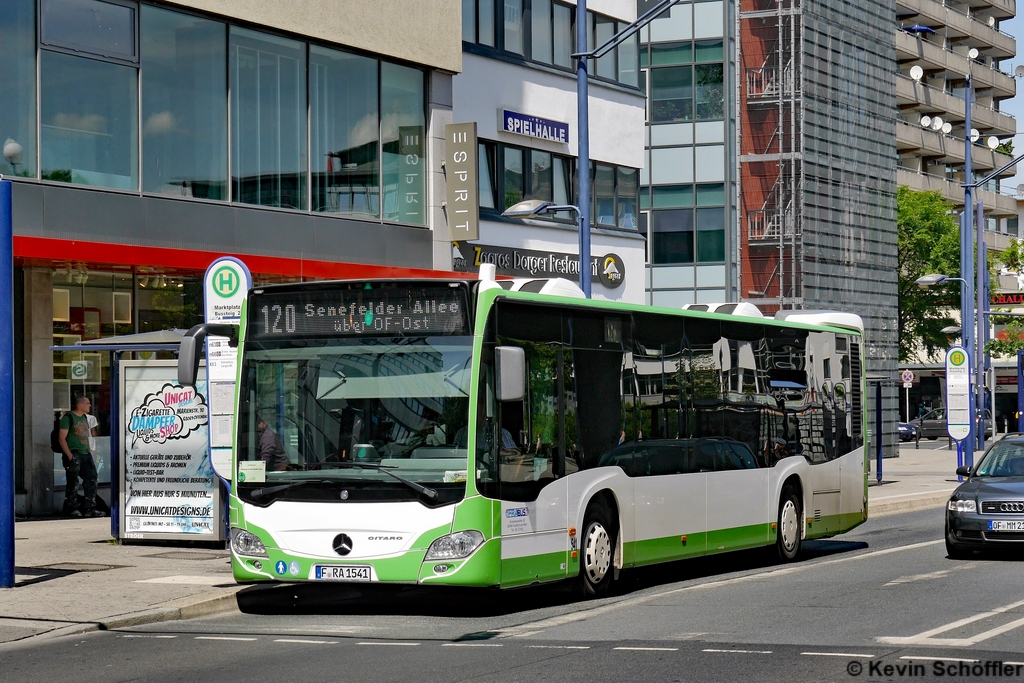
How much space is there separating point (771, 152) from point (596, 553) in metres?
36.3

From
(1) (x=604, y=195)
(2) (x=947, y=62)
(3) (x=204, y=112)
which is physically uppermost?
(2) (x=947, y=62)

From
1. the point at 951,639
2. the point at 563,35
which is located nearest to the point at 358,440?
the point at 951,639

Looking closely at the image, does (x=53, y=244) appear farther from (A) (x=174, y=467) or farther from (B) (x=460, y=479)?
(B) (x=460, y=479)

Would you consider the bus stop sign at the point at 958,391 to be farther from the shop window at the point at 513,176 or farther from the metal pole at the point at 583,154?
the metal pole at the point at 583,154

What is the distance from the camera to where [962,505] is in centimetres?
1634

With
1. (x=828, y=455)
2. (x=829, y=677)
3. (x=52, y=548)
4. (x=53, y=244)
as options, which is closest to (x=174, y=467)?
(x=52, y=548)

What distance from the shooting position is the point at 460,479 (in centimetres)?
1148

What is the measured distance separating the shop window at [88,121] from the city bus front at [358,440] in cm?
911

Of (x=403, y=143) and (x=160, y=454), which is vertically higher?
(x=403, y=143)

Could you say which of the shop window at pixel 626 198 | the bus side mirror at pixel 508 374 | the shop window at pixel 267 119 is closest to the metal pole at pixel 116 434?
the shop window at pixel 267 119

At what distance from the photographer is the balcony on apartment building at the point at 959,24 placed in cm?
7794

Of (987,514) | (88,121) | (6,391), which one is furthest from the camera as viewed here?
(88,121)

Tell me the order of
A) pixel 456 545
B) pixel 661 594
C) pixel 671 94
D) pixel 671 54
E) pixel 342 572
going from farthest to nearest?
pixel 671 54, pixel 671 94, pixel 661 594, pixel 342 572, pixel 456 545

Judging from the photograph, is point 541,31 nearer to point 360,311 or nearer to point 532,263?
point 532,263
